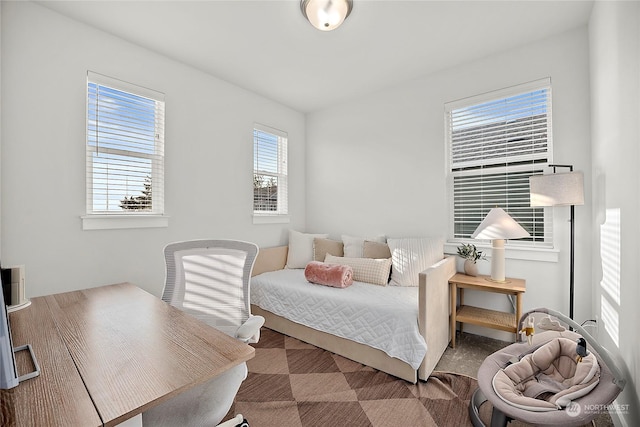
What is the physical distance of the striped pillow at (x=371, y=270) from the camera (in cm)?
286

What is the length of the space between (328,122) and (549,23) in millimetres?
2495

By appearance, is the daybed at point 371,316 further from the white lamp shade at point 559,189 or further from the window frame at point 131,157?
the window frame at point 131,157

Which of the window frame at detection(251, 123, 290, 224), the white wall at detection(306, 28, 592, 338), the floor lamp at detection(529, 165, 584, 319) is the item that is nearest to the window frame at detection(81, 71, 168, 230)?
the window frame at detection(251, 123, 290, 224)

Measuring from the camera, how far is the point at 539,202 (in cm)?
226

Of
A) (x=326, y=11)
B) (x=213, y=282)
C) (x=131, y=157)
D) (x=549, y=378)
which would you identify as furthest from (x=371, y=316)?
(x=131, y=157)

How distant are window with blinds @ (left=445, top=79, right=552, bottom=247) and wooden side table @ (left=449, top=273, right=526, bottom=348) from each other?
1.74 feet

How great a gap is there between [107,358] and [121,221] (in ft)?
5.99

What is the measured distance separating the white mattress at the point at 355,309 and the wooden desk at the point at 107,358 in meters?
1.35

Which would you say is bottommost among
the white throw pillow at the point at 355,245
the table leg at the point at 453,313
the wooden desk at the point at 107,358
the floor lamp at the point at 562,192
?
the table leg at the point at 453,313

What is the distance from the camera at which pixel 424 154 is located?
318 cm

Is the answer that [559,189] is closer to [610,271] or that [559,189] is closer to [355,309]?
[610,271]

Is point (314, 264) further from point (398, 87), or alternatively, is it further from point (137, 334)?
point (398, 87)

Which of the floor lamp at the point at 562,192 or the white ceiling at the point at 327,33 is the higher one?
the white ceiling at the point at 327,33

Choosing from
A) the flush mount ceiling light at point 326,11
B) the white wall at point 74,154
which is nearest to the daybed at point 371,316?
the white wall at point 74,154
